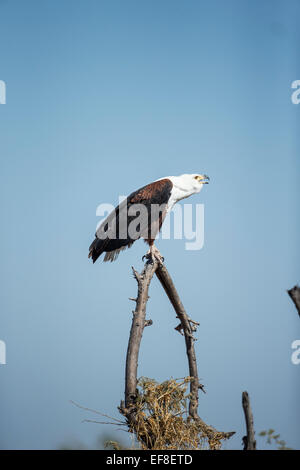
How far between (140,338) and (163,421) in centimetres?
72

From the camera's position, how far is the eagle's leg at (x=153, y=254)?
5.51m

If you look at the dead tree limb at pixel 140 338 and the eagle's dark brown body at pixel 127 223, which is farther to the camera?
the eagle's dark brown body at pixel 127 223

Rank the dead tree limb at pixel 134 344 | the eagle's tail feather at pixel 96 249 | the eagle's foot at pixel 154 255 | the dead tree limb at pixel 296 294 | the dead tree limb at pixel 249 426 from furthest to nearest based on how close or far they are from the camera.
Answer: the eagle's tail feather at pixel 96 249
the eagle's foot at pixel 154 255
the dead tree limb at pixel 134 344
the dead tree limb at pixel 249 426
the dead tree limb at pixel 296 294

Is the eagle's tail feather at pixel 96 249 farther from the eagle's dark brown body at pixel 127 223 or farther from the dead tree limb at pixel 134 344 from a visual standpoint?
the dead tree limb at pixel 134 344

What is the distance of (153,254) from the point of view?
5656 mm

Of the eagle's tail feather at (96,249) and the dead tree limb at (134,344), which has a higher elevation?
the eagle's tail feather at (96,249)

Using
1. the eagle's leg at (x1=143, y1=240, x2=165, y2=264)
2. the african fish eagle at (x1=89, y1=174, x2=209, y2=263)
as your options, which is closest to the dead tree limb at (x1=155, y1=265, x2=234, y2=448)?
the eagle's leg at (x1=143, y1=240, x2=165, y2=264)

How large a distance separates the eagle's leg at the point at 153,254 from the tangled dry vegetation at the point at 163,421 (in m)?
1.33

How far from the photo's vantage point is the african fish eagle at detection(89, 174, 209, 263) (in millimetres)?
6008

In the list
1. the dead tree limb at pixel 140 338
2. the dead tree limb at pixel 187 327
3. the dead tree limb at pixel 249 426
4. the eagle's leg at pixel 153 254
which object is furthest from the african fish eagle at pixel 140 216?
the dead tree limb at pixel 249 426

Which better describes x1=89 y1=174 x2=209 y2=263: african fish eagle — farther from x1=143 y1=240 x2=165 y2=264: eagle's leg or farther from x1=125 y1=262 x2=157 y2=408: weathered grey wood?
x1=125 y1=262 x2=157 y2=408: weathered grey wood

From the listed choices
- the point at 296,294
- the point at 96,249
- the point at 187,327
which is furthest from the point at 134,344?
the point at 296,294

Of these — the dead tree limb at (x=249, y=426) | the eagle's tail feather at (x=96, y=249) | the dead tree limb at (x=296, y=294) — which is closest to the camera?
the dead tree limb at (x=296, y=294)
